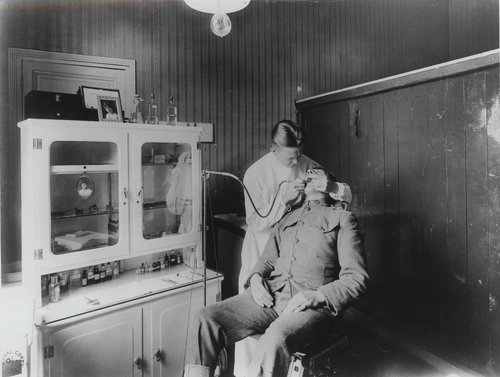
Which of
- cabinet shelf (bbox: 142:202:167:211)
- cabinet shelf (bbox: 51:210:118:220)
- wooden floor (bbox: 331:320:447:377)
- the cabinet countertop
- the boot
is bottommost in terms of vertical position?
wooden floor (bbox: 331:320:447:377)

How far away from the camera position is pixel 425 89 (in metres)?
2.85

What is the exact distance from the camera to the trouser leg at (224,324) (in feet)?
6.76

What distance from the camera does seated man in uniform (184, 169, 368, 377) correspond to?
6.39 feet

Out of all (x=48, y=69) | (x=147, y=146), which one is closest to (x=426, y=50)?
(x=147, y=146)

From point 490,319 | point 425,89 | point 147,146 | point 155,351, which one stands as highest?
point 425,89

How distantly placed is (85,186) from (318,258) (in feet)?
4.92

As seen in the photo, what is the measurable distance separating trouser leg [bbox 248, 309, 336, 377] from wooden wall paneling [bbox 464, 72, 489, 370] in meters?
1.15

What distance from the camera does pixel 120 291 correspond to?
2.59 m

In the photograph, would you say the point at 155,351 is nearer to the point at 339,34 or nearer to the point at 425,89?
the point at 425,89

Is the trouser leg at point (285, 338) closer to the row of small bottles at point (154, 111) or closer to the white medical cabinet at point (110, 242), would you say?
the white medical cabinet at point (110, 242)

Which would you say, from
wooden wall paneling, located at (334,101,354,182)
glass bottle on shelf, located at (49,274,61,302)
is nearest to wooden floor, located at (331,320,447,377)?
wooden wall paneling, located at (334,101,354,182)

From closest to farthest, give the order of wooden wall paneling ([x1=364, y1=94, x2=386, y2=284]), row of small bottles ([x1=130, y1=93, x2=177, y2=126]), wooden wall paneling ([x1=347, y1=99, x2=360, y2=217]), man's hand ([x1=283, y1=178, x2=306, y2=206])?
man's hand ([x1=283, y1=178, x2=306, y2=206])
row of small bottles ([x1=130, y1=93, x2=177, y2=126])
wooden wall paneling ([x1=364, y1=94, x2=386, y2=284])
wooden wall paneling ([x1=347, y1=99, x2=360, y2=217])

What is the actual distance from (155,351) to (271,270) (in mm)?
925

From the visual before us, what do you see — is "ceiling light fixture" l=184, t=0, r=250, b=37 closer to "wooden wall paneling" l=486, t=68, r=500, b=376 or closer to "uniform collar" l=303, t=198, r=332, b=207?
"uniform collar" l=303, t=198, r=332, b=207
